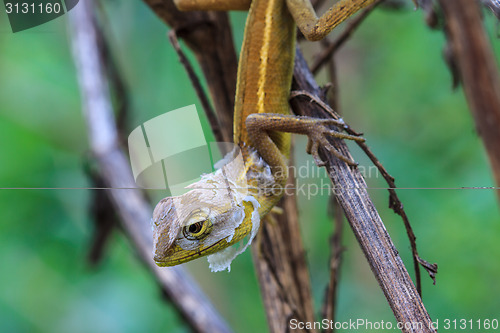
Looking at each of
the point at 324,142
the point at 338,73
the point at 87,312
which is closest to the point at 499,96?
the point at 324,142

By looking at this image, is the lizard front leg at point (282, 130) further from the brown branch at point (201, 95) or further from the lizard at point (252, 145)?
the brown branch at point (201, 95)

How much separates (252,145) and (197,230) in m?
0.50

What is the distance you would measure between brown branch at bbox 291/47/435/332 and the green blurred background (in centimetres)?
4

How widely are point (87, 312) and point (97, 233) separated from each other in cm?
54

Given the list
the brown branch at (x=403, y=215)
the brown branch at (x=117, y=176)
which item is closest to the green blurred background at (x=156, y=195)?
the brown branch at (x=403, y=215)

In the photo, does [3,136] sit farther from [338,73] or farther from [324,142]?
[338,73]

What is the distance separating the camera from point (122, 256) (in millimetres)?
2158

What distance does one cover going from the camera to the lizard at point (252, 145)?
113cm

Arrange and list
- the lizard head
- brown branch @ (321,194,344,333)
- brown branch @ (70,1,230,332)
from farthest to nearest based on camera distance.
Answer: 1. brown branch @ (70,1,230,332)
2. brown branch @ (321,194,344,333)
3. the lizard head

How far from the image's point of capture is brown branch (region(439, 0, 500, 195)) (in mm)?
1259

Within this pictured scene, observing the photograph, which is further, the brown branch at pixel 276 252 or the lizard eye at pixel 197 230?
the brown branch at pixel 276 252

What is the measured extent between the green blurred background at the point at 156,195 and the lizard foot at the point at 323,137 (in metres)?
0.04

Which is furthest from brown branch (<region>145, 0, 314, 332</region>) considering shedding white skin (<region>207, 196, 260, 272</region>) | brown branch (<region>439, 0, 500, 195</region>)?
brown branch (<region>439, 0, 500, 195</region>)

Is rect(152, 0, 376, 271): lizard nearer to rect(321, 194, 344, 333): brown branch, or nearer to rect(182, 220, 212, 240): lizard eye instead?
rect(182, 220, 212, 240): lizard eye
